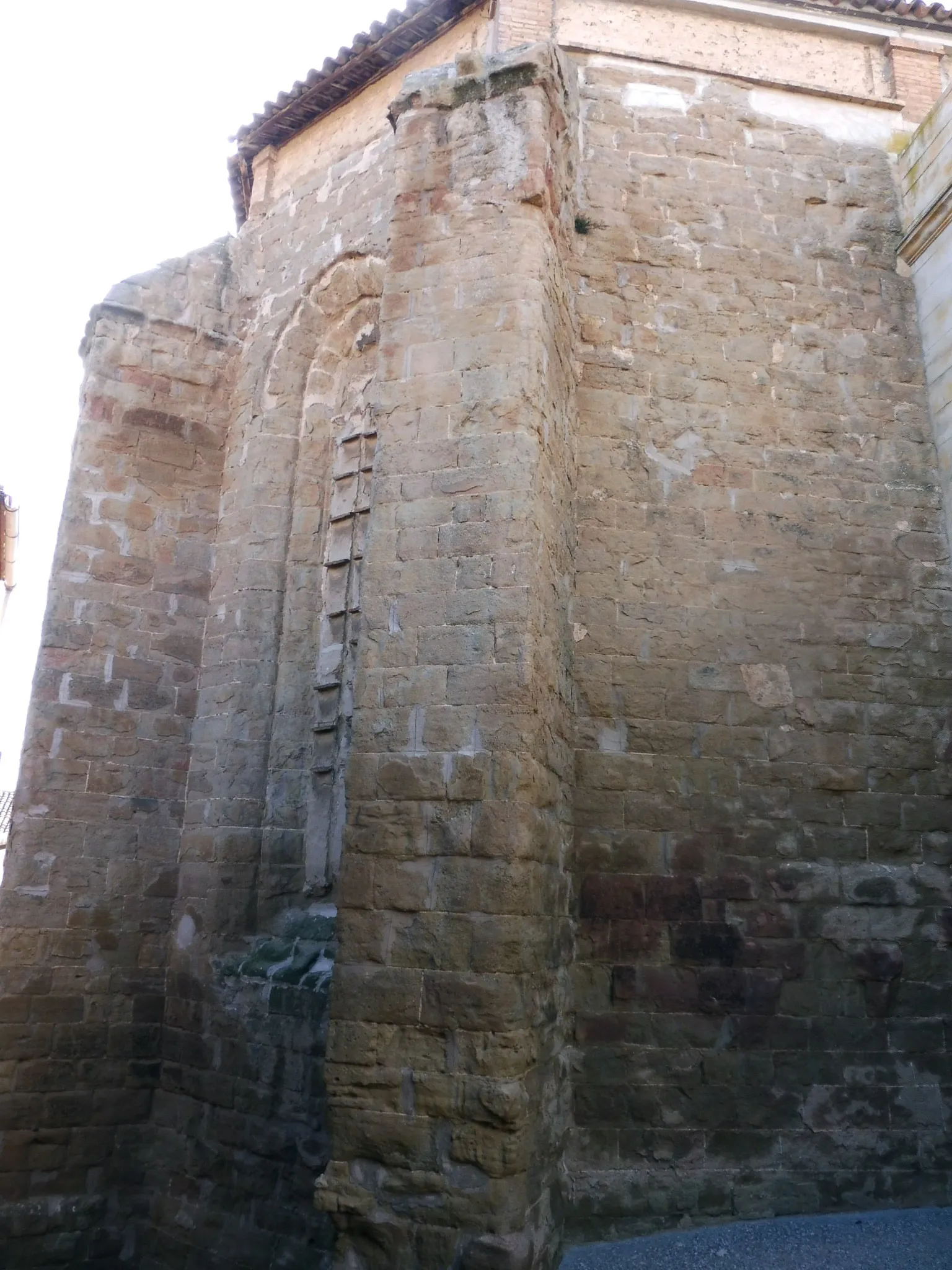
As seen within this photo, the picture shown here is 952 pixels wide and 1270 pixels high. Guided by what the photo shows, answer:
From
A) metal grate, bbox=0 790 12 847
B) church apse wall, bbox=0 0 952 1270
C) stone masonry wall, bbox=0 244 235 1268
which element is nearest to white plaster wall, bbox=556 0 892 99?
church apse wall, bbox=0 0 952 1270

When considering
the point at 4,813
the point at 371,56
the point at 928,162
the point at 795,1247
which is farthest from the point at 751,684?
the point at 4,813

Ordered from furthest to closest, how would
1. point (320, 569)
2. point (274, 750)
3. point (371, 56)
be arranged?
point (371, 56) < point (320, 569) < point (274, 750)

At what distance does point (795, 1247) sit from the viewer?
4184 mm

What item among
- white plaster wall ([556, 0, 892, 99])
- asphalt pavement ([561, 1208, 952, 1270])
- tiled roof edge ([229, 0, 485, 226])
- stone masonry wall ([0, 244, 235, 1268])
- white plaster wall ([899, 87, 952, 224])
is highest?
tiled roof edge ([229, 0, 485, 226])

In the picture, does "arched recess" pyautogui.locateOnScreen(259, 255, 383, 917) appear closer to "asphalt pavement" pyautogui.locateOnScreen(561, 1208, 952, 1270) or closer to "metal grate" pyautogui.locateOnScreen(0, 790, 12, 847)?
"asphalt pavement" pyautogui.locateOnScreen(561, 1208, 952, 1270)

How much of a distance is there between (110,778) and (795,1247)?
14.2 feet

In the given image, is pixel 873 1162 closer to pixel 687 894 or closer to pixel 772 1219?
pixel 772 1219

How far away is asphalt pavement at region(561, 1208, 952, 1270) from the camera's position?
159 inches

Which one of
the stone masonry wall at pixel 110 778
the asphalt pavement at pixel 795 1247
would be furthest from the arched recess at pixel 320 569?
the asphalt pavement at pixel 795 1247

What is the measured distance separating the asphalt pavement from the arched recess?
2.26 m

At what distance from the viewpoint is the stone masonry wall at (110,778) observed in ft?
18.2

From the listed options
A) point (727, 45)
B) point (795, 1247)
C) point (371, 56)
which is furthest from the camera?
point (371, 56)

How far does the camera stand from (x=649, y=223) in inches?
231

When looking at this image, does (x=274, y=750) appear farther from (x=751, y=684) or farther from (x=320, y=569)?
(x=751, y=684)
